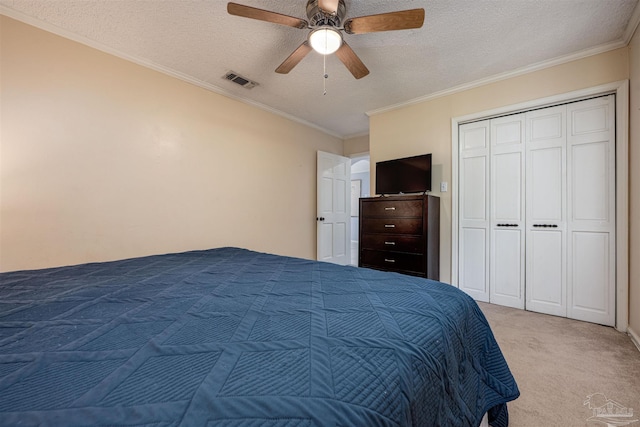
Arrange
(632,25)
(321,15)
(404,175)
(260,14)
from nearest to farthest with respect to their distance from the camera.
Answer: (260,14) → (321,15) → (632,25) → (404,175)

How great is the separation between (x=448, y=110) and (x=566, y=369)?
→ 2693 millimetres

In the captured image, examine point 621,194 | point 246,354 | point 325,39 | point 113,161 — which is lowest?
point 246,354

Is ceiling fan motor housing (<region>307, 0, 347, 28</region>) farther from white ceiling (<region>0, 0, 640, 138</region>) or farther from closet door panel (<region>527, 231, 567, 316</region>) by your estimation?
closet door panel (<region>527, 231, 567, 316</region>)

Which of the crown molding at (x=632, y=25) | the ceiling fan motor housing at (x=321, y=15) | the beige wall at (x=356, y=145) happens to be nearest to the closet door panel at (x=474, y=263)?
the crown molding at (x=632, y=25)

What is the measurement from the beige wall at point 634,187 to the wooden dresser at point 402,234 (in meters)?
1.50

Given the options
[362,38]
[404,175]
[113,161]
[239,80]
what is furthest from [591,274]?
[113,161]

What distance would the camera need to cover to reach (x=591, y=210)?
2.35 meters

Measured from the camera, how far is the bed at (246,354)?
47 centimetres

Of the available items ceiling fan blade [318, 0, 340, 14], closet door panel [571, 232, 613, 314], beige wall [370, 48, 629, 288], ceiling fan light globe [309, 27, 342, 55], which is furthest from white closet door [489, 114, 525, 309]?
ceiling fan blade [318, 0, 340, 14]

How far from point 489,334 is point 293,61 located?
2218 millimetres

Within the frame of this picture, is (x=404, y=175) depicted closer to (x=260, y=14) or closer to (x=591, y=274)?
(x=591, y=274)

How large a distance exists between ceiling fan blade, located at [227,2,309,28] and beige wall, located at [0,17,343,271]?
152 cm

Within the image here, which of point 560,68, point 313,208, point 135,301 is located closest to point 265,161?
point 313,208

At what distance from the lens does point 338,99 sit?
3.35 m
